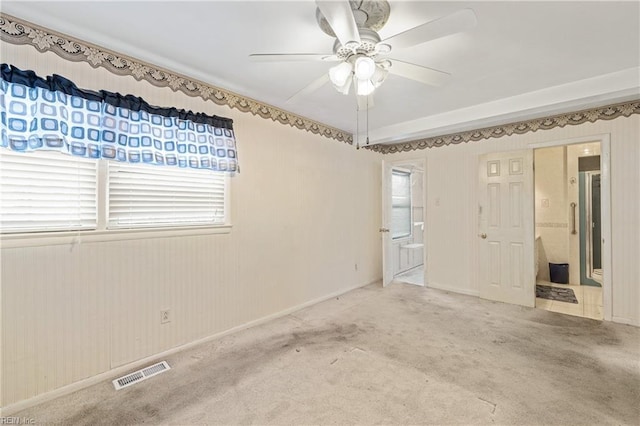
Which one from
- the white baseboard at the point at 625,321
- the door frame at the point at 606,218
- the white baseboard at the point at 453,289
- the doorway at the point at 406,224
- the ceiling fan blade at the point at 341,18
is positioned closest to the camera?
the ceiling fan blade at the point at 341,18

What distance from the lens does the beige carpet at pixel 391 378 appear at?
1.77 metres

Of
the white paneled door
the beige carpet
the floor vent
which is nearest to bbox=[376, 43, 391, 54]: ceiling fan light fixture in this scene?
the beige carpet

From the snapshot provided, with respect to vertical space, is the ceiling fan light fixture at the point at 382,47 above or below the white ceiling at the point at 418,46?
below

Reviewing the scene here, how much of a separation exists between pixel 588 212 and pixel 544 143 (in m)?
1.97

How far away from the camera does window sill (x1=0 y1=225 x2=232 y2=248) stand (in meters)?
1.80

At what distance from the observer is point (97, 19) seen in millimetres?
1830

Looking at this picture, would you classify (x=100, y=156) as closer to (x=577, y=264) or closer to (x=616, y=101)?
(x=616, y=101)

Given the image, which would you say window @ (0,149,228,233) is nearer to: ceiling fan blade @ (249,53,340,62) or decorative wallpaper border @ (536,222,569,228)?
ceiling fan blade @ (249,53,340,62)

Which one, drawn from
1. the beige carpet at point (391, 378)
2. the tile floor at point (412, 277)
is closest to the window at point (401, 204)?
the tile floor at point (412, 277)

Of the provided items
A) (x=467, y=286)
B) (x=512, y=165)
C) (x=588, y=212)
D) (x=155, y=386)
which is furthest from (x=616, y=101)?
(x=155, y=386)

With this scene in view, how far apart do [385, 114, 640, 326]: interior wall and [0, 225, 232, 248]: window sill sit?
338 centimetres

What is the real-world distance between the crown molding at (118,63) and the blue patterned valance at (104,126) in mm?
211

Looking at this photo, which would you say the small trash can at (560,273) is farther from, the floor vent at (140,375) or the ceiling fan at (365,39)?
the floor vent at (140,375)

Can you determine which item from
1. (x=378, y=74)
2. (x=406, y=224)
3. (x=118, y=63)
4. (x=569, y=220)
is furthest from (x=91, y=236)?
(x=569, y=220)
